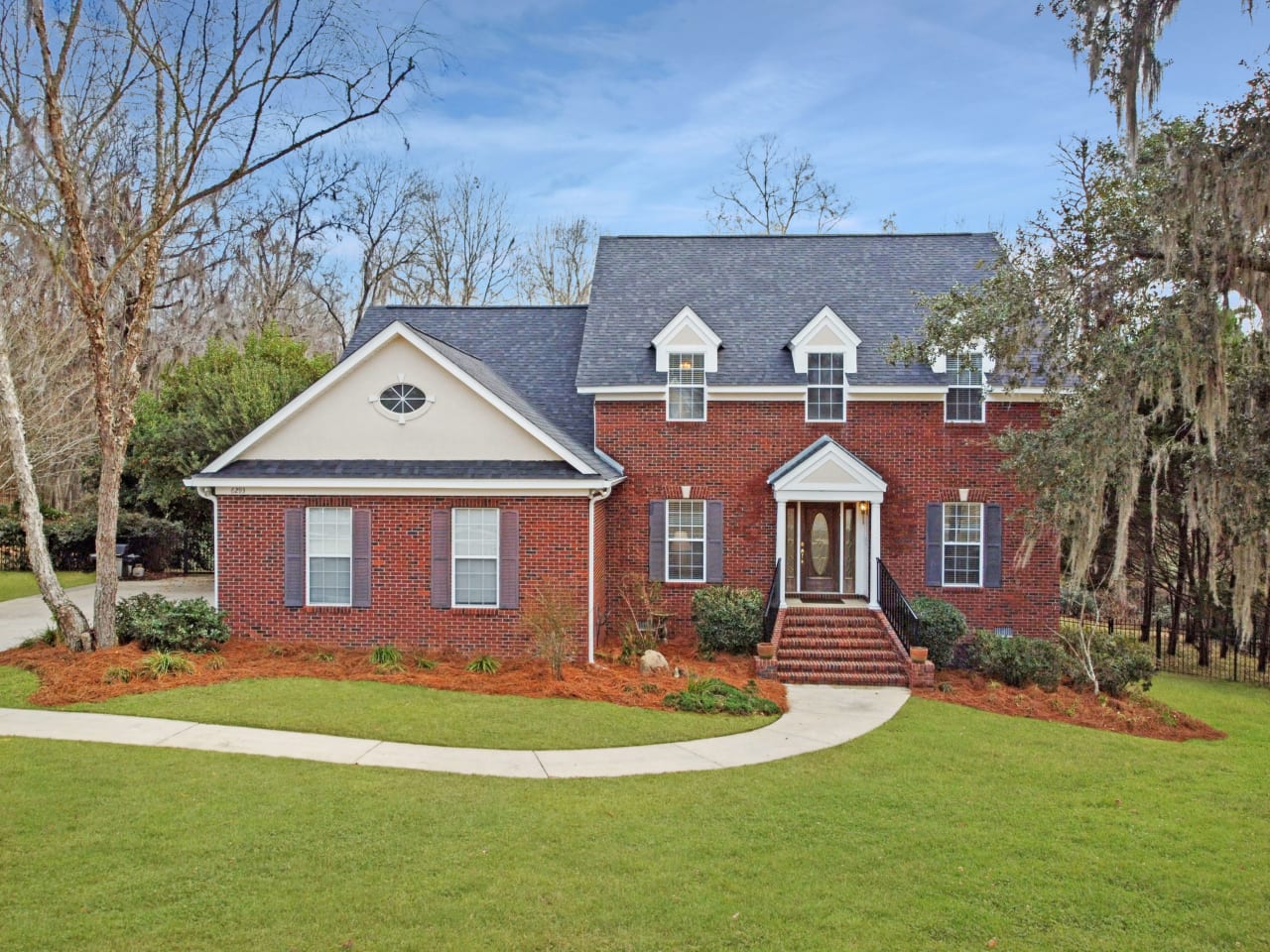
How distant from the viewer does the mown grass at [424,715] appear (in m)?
10.2

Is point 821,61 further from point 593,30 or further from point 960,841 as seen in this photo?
point 960,841

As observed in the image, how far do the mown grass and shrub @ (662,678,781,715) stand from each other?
24 centimetres

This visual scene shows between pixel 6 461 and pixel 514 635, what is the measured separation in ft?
47.3

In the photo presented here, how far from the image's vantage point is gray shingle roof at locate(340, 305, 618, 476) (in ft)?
58.3

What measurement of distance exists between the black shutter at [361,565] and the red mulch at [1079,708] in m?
9.04

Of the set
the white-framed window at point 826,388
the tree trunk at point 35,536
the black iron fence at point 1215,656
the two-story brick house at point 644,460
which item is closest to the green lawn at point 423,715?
the tree trunk at point 35,536

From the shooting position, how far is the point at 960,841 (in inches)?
294

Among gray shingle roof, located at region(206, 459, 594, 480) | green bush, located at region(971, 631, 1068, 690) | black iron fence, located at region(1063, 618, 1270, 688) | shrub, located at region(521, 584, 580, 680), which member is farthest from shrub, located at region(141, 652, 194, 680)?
black iron fence, located at region(1063, 618, 1270, 688)

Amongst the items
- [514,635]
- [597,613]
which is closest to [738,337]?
[597,613]

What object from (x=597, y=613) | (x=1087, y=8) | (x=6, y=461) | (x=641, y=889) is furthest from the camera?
(x=6, y=461)

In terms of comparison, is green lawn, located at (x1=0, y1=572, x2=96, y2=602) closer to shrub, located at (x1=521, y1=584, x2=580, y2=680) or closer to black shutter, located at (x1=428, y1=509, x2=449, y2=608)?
black shutter, located at (x1=428, y1=509, x2=449, y2=608)

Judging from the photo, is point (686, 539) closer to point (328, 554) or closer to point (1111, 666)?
point (328, 554)

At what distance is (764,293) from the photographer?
18.9 metres

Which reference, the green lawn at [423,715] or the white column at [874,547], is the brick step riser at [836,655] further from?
the green lawn at [423,715]
